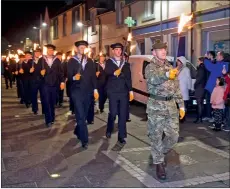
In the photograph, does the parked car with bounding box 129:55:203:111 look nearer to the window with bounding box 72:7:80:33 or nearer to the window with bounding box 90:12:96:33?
the window with bounding box 72:7:80:33

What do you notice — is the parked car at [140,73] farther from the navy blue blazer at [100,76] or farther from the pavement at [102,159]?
the pavement at [102,159]

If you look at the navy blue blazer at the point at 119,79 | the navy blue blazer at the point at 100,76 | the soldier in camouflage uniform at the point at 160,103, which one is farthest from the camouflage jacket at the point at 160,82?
the navy blue blazer at the point at 100,76

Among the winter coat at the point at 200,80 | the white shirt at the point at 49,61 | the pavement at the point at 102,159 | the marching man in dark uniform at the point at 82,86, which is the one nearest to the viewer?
the pavement at the point at 102,159

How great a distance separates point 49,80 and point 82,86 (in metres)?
2.11

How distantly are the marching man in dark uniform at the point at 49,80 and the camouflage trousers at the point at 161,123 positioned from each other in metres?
3.79

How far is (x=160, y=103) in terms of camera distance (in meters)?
4.94

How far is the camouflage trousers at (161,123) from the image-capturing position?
495 centimetres

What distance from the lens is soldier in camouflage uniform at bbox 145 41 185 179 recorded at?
15.9 feet

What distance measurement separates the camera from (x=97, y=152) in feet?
20.8

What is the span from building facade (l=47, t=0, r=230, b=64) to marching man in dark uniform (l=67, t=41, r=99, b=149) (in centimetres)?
38

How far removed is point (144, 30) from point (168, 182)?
3.77m

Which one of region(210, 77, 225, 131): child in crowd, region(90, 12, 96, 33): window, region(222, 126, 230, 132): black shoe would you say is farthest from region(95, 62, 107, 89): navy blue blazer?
region(90, 12, 96, 33): window

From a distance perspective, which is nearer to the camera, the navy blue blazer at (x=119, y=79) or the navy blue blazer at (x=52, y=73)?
the navy blue blazer at (x=119, y=79)

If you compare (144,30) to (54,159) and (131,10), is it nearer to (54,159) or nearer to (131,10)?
(131,10)
